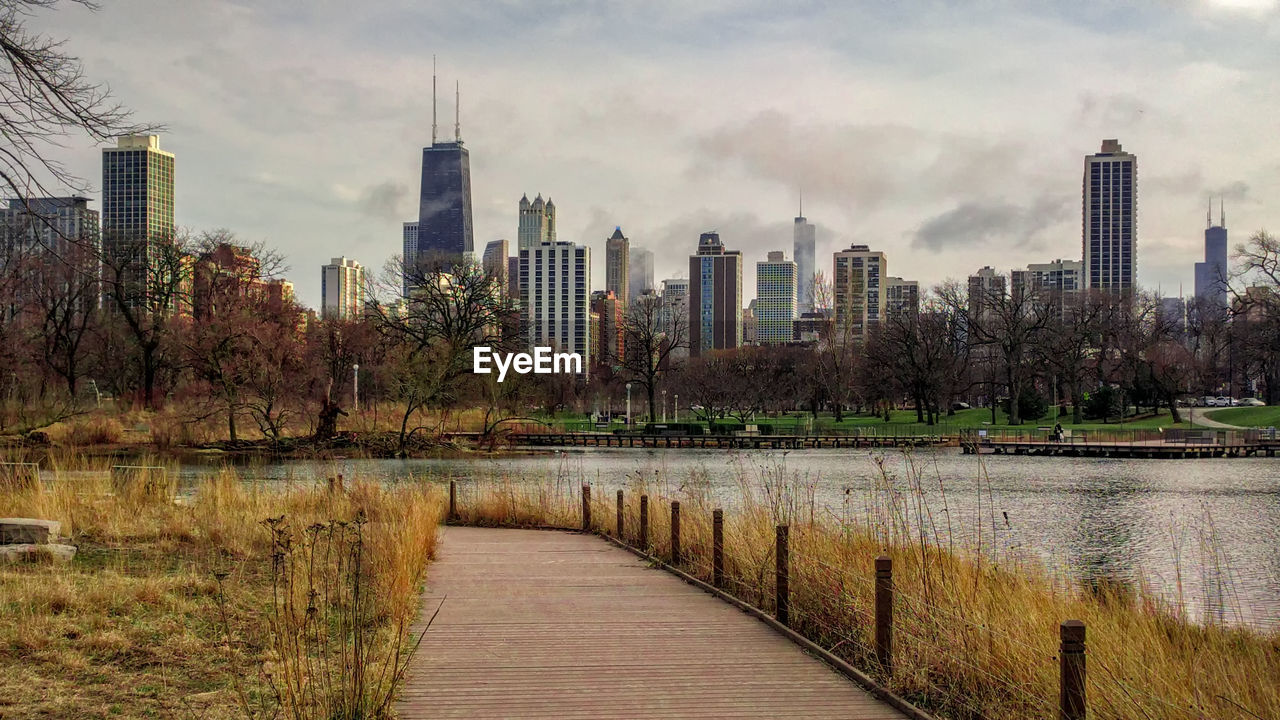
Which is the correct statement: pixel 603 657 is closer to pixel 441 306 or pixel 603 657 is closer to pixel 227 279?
pixel 227 279

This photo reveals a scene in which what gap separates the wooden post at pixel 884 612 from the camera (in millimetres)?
6840

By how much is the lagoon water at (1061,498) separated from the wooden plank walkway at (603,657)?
201cm

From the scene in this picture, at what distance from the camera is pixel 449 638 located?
788 cm

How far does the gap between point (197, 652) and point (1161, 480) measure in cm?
3909

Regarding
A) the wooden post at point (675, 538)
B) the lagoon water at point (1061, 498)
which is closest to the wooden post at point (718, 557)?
the wooden post at point (675, 538)

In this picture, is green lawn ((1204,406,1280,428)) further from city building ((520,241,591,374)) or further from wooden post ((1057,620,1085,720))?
city building ((520,241,591,374))

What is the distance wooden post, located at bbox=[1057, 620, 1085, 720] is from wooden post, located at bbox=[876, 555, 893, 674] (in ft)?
5.95

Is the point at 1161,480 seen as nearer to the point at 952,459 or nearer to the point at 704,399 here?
the point at 952,459

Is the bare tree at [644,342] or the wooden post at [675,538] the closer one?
the wooden post at [675,538]

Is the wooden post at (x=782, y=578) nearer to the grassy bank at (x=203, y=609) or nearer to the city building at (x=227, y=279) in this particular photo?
the grassy bank at (x=203, y=609)

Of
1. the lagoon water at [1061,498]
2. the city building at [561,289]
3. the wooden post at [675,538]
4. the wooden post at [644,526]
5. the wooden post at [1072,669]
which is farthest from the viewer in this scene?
the city building at [561,289]

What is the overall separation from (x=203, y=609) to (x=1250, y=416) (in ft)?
257

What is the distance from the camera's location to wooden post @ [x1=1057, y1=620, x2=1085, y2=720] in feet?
16.0

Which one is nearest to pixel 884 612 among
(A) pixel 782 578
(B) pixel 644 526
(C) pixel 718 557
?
(A) pixel 782 578
